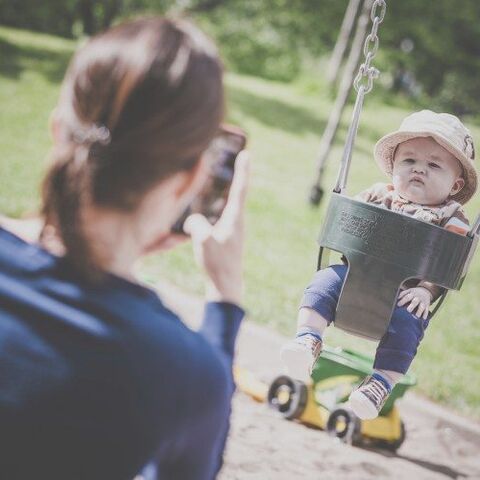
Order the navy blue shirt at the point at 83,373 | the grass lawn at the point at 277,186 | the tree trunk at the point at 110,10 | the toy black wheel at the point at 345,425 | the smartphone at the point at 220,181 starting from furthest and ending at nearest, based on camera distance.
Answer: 1. the tree trunk at the point at 110,10
2. the grass lawn at the point at 277,186
3. the toy black wheel at the point at 345,425
4. the smartphone at the point at 220,181
5. the navy blue shirt at the point at 83,373

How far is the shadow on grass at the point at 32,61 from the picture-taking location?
14814 mm

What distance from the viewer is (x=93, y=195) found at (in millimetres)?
936

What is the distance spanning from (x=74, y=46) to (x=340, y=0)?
338 inches

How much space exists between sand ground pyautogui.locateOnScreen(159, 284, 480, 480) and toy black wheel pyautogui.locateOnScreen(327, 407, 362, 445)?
5 centimetres

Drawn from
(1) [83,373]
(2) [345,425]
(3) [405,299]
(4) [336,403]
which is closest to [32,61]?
(4) [336,403]

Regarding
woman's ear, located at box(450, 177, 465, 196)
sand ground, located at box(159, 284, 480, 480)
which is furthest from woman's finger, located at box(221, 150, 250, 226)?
sand ground, located at box(159, 284, 480, 480)

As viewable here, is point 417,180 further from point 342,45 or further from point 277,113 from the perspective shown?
point 342,45

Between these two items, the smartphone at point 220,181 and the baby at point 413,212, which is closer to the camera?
the smartphone at point 220,181

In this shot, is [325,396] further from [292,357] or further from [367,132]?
[367,132]

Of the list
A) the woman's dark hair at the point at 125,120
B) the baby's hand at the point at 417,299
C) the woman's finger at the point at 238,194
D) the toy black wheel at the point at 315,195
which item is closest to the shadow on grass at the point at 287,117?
the toy black wheel at the point at 315,195

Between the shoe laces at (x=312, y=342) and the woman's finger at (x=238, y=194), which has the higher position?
the woman's finger at (x=238, y=194)

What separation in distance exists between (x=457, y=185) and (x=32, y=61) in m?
15.4

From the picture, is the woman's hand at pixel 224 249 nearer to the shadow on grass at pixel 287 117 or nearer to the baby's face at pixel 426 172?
the baby's face at pixel 426 172

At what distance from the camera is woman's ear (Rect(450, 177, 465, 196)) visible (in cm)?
259
